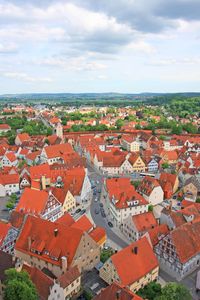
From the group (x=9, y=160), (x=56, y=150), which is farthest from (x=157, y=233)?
(x=9, y=160)

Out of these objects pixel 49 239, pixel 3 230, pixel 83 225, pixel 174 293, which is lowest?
pixel 174 293

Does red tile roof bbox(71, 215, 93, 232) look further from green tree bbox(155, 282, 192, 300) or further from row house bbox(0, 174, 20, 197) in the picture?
row house bbox(0, 174, 20, 197)

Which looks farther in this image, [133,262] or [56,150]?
[56,150]

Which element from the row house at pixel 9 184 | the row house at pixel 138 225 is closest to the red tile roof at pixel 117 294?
the row house at pixel 138 225

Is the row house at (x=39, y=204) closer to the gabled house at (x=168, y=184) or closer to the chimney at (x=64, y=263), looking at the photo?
the chimney at (x=64, y=263)

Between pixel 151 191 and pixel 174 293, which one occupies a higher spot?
→ pixel 151 191

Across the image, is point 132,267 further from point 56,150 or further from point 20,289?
point 56,150
